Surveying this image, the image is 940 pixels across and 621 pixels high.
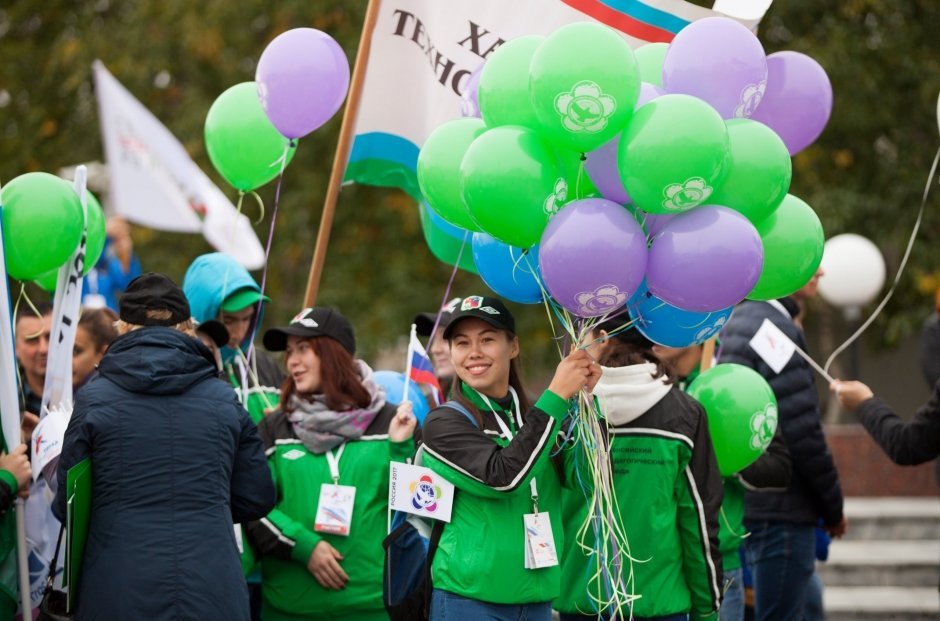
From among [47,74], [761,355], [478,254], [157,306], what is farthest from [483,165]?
[47,74]

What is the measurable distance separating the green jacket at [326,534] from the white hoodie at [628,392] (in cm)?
106

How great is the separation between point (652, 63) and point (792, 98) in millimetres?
653

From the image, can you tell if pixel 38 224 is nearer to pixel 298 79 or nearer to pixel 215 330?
pixel 215 330

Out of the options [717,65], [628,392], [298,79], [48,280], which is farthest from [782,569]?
[48,280]

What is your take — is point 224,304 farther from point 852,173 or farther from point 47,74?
point 47,74

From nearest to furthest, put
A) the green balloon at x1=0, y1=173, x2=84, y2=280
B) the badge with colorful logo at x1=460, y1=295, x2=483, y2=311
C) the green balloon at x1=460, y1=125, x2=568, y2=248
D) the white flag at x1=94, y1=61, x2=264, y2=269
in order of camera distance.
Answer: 1. the green balloon at x1=460, y1=125, x2=568, y2=248
2. the badge with colorful logo at x1=460, y1=295, x2=483, y2=311
3. the green balloon at x1=0, y1=173, x2=84, y2=280
4. the white flag at x1=94, y1=61, x2=264, y2=269

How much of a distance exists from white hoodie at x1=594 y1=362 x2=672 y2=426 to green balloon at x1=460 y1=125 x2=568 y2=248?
930mm

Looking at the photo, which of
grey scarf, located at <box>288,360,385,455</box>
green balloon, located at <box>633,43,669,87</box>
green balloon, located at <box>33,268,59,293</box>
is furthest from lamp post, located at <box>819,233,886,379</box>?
green balloon, located at <box>33,268,59,293</box>

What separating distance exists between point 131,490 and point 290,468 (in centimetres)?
122

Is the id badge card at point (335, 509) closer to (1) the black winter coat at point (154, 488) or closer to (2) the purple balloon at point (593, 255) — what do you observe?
(1) the black winter coat at point (154, 488)

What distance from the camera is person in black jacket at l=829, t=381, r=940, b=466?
257 inches

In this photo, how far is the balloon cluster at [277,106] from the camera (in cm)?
638

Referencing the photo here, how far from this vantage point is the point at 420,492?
5.12 meters

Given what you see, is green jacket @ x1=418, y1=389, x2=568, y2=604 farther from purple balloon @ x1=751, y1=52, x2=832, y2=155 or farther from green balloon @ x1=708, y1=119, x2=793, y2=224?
purple balloon @ x1=751, y1=52, x2=832, y2=155
